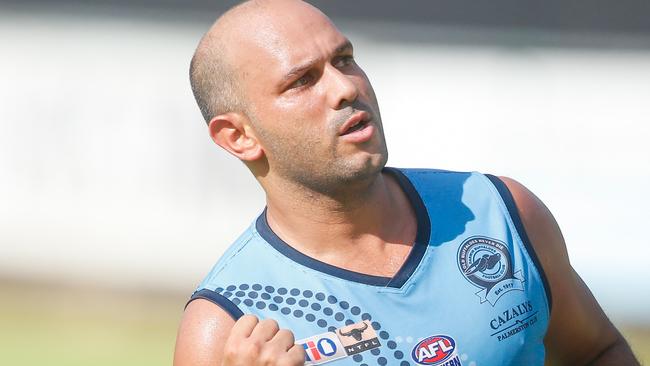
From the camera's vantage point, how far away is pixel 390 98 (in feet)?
31.0

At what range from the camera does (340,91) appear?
135 inches

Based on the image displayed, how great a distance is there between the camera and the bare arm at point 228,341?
2916mm

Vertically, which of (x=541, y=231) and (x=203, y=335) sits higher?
(x=541, y=231)

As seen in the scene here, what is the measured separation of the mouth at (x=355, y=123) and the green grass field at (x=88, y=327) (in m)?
4.71

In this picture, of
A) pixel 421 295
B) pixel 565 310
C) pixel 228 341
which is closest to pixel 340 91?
pixel 421 295

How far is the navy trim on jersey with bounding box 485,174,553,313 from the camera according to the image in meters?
3.51

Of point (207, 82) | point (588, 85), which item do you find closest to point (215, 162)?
point (588, 85)

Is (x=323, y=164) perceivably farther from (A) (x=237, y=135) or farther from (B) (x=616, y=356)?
(B) (x=616, y=356)

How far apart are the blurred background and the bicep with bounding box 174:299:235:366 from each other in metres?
5.23

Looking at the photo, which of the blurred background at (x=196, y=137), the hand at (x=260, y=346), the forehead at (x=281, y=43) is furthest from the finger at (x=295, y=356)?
the blurred background at (x=196, y=137)

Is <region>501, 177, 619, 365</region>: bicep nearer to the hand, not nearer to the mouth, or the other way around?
the mouth

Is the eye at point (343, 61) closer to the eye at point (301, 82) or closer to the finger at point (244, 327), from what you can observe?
the eye at point (301, 82)

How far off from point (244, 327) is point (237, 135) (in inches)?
35.2

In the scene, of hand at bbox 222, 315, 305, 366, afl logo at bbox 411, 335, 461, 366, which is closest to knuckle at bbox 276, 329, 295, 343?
hand at bbox 222, 315, 305, 366
